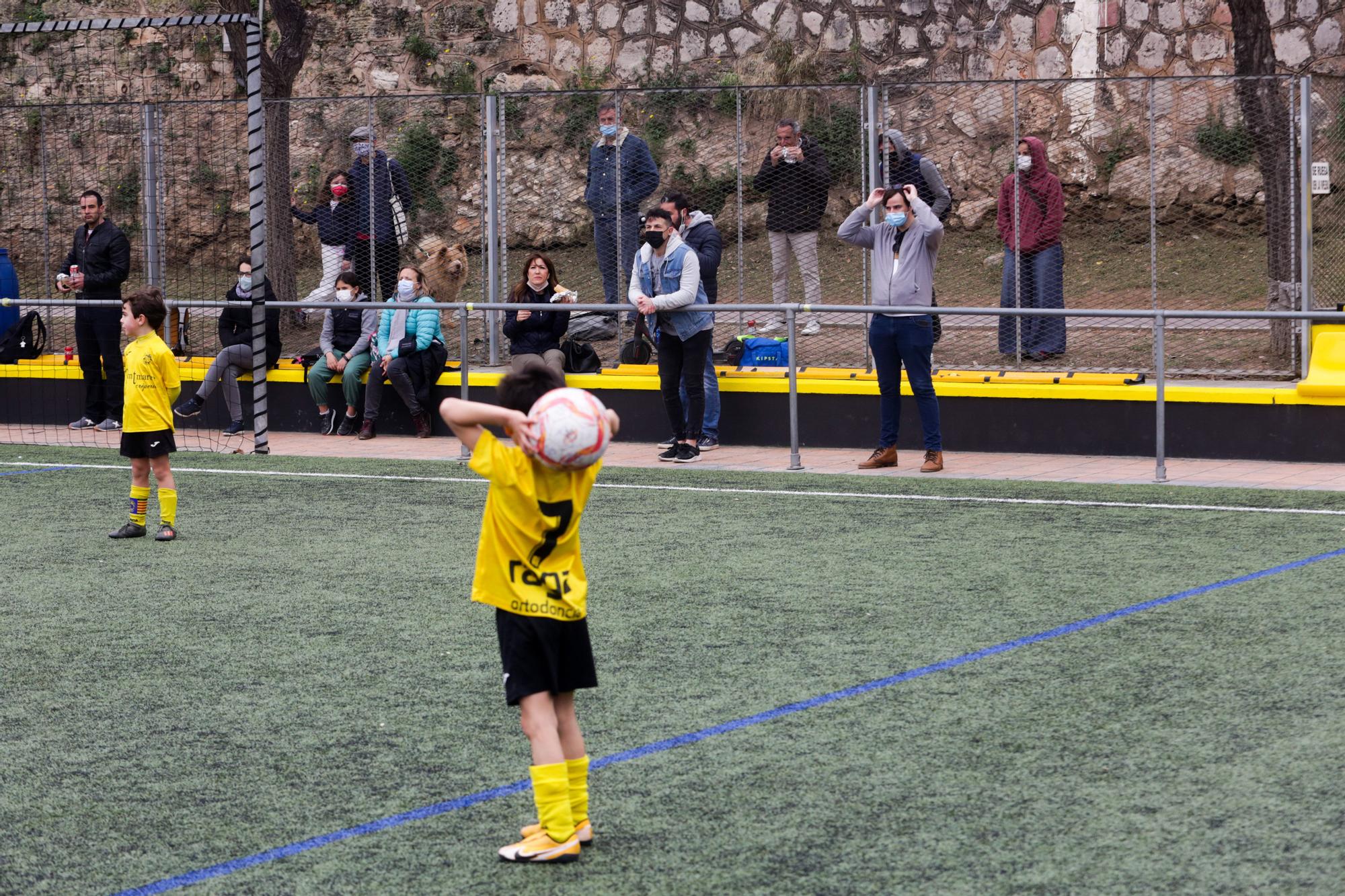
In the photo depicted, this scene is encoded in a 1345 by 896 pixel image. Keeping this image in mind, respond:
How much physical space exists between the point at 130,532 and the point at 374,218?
6.69 metres

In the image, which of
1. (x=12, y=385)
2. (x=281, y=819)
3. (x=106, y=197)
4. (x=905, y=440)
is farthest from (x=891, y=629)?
(x=106, y=197)

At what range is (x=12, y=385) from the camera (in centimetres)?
Answer: 1684

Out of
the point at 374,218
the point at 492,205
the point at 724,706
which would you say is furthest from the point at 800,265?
the point at 724,706

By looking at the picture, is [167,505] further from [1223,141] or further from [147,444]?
[1223,141]

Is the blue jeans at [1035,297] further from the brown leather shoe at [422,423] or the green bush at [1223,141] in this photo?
the brown leather shoe at [422,423]

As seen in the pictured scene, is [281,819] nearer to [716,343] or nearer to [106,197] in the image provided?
[716,343]

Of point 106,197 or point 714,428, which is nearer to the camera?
point 714,428

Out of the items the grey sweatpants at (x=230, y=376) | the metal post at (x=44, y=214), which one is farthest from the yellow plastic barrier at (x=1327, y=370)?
the metal post at (x=44, y=214)

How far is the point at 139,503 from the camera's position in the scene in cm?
1027

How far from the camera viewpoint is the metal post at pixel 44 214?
18391mm

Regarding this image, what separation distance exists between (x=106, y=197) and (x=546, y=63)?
18.4 ft

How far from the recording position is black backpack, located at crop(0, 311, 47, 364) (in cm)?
1698

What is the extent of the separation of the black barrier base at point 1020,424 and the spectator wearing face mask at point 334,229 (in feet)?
4.73

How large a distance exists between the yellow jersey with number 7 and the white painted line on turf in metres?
6.51
